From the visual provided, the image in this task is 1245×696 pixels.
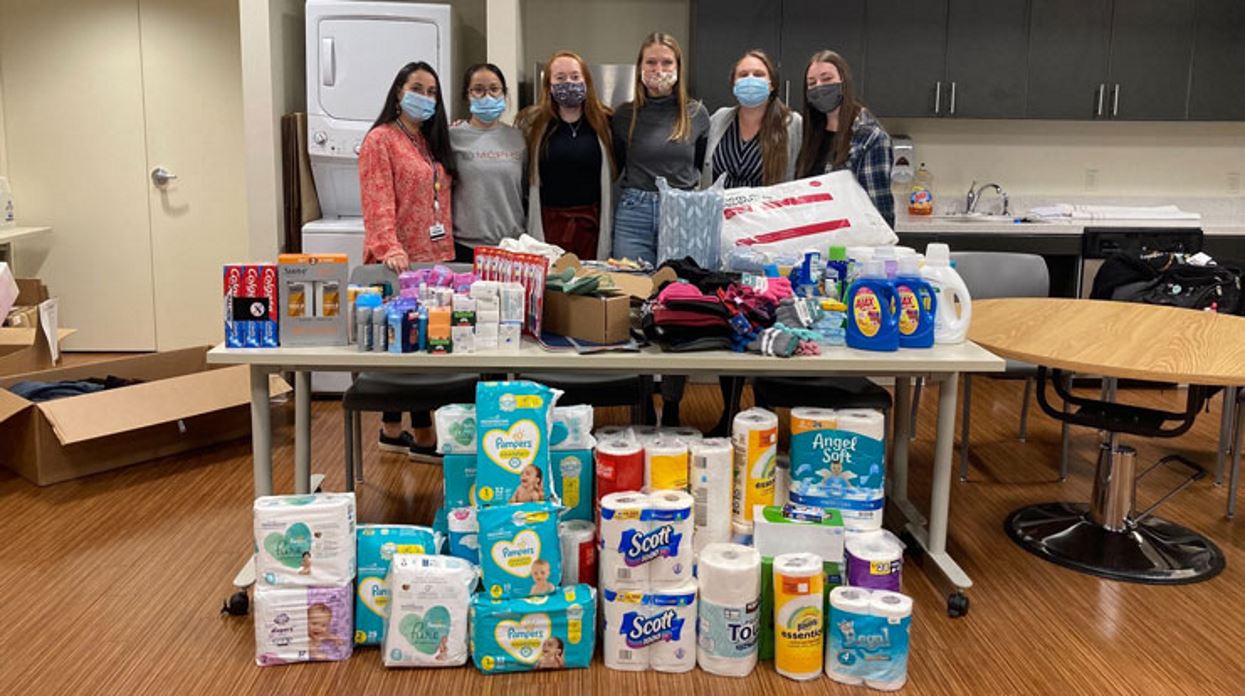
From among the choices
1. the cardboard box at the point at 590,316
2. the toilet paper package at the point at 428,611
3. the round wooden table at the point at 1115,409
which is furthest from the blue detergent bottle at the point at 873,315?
the toilet paper package at the point at 428,611

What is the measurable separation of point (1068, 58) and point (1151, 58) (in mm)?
437

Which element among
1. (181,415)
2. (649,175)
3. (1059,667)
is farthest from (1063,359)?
(181,415)

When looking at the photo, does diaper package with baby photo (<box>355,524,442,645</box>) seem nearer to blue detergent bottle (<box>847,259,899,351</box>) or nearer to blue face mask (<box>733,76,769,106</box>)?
blue detergent bottle (<box>847,259,899,351</box>)

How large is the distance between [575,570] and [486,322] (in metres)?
0.66

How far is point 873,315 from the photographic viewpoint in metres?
2.76

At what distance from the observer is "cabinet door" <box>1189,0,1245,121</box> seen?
18.0 feet

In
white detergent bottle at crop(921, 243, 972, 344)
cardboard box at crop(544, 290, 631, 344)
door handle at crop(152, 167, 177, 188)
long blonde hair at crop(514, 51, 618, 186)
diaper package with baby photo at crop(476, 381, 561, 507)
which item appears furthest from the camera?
door handle at crop(152, 167, 177, 188)

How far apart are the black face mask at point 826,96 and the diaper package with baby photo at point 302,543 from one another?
2.17m

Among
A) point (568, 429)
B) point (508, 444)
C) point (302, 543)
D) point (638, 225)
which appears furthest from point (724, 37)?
point (302, 543)

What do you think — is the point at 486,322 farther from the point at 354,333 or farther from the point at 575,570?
the point at 575,570

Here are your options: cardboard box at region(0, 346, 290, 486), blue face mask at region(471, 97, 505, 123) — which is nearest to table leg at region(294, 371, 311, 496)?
cardboard box at region(0, 346, 290, 486)

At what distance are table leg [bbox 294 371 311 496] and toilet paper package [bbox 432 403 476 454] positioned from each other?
491 millimetres

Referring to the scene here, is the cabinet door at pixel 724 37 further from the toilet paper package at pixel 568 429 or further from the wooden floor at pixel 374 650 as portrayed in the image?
the toilet paper package at pixel 568 429

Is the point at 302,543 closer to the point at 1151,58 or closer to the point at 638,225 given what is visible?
the point at 638,225
